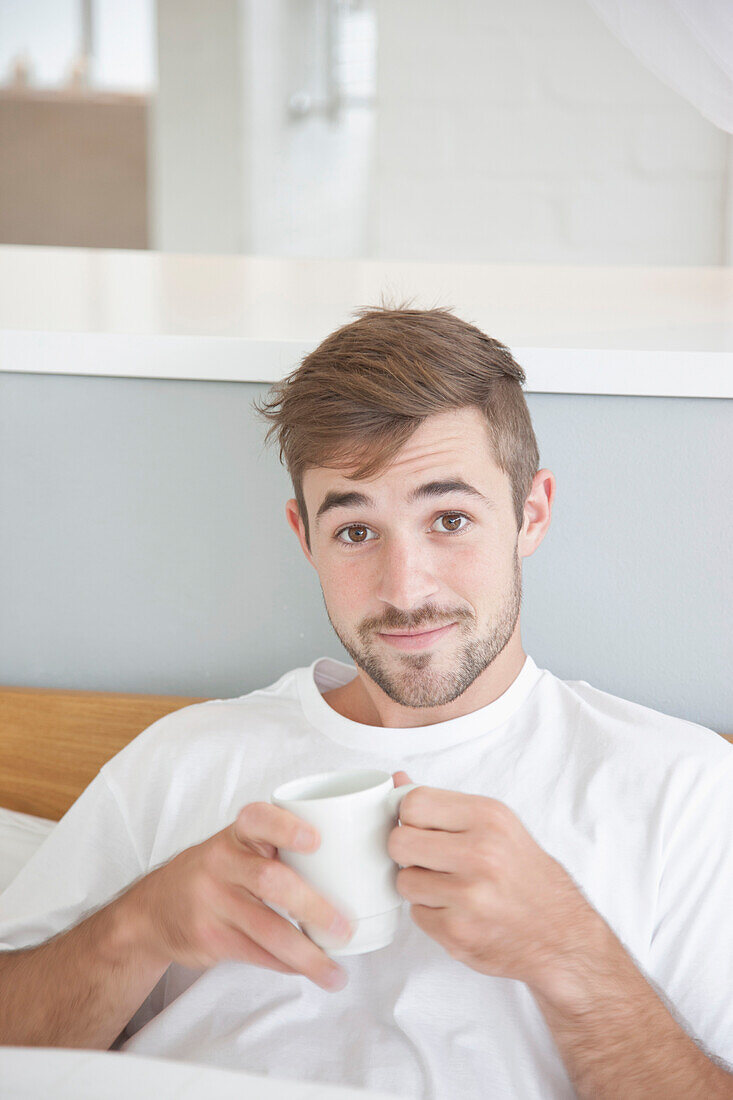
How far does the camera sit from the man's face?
87 cm

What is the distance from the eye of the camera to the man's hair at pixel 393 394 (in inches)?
34.3

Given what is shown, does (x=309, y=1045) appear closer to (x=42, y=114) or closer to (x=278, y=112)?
(x=278, y=112)

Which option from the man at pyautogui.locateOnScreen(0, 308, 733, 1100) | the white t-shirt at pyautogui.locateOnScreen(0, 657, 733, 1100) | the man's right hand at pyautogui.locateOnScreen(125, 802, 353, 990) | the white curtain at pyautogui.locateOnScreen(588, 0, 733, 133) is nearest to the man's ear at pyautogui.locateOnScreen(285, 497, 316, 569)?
the man at pyautogui.locateOnScreen(0, 308, 733, 1100)

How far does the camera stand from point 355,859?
61cm

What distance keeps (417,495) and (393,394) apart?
9 cm

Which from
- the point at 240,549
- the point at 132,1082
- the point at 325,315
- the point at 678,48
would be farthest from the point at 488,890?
the point at 678,48

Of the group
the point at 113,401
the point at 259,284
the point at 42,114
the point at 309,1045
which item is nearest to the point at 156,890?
the point at 309,1045

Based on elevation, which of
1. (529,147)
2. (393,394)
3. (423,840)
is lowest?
(423,840)

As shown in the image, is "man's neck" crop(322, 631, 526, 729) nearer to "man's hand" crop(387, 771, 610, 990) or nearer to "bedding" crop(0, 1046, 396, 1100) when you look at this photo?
"man's hand" crop(387, 771, 610, 990)

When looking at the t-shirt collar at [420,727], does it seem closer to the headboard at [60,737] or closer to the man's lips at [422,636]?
the man's lips at [422,636]

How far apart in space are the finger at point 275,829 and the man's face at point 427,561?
273 millimetres

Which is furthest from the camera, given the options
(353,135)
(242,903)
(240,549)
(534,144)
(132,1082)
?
(353,135)

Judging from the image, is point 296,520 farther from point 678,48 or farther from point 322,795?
point 678,48

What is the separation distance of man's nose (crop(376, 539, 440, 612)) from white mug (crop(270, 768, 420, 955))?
232mm
